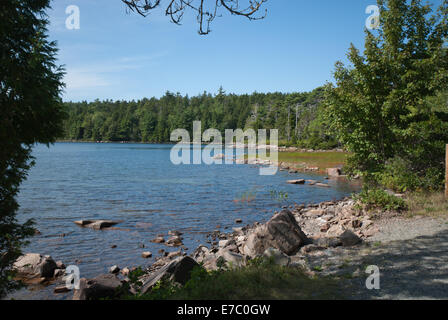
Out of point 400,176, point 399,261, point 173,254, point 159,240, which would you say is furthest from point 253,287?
point 400,176

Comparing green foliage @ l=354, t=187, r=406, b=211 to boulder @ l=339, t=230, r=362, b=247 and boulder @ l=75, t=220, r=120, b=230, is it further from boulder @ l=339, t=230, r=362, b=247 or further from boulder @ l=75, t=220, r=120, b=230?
boulder @ l=75, t=220, r=120, b=230

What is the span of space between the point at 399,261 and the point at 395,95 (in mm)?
8685

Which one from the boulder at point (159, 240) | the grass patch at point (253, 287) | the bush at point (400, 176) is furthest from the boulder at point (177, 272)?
the bush at point (400, 176)

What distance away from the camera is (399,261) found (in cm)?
698

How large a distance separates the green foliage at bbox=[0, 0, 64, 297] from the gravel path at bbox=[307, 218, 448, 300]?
572 cm

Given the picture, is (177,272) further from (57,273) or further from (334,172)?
(334,172)

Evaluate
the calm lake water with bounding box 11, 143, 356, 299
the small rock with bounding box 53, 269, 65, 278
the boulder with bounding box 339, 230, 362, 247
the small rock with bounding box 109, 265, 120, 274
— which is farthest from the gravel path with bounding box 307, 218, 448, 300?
the small rock with bounding box 53, 269, 65, 278

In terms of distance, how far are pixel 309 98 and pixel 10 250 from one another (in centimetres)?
11481

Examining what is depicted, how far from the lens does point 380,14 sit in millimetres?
14047

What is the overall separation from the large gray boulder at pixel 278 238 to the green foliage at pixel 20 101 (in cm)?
580

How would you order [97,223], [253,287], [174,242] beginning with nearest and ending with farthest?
[253,287] → [174,242] → [97,223]

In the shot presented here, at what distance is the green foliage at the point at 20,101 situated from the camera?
4926 mm

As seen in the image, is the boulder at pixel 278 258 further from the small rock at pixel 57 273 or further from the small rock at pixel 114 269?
the small rock at pixel 57 273
